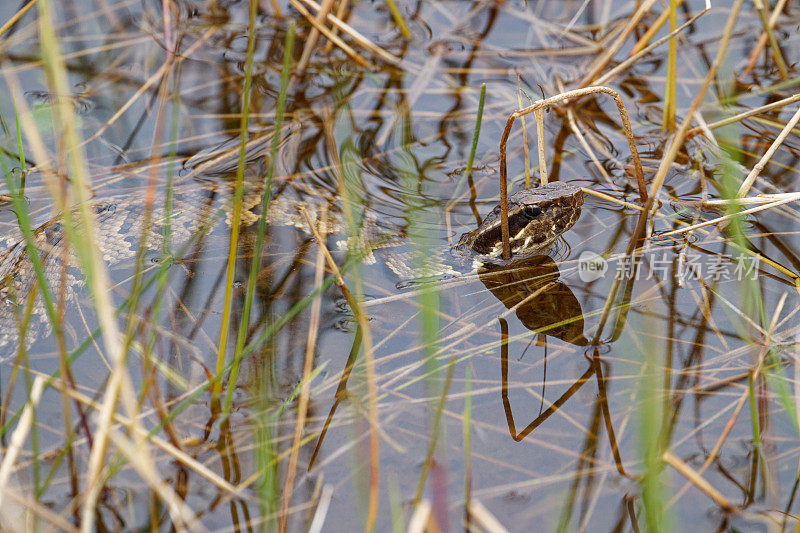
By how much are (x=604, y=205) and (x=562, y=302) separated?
2.97ft

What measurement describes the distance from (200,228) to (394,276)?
1085mm

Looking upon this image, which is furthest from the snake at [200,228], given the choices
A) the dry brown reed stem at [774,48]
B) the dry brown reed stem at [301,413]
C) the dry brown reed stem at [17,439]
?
the dry brown reed stem at [774,48]

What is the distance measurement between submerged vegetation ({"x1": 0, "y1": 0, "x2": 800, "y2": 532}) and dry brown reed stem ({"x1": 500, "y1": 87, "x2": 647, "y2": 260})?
0.08ft

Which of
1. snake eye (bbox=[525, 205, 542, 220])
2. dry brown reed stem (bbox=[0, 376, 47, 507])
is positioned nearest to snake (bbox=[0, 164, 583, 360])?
snake eye (bbox=[525, 205, 542, 220])

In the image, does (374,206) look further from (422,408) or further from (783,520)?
(783,520)

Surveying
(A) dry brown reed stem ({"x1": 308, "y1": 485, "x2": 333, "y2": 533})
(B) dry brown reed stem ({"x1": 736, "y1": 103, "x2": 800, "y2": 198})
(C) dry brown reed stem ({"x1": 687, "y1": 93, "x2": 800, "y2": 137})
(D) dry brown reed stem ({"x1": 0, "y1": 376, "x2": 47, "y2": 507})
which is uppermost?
(C) dry brown reed stem ({"x1": 687, "y1": 93, "x2": 800, "y2": 137})

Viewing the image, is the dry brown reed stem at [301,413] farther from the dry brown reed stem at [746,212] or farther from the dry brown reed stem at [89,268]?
the dry brown reed stem at [746,212]

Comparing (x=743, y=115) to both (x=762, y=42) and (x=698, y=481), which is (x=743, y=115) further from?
(x=698, y=481)

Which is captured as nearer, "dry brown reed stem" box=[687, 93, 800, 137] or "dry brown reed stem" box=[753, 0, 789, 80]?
"dry brown reed stem" box=[687, 93, 800, 137]

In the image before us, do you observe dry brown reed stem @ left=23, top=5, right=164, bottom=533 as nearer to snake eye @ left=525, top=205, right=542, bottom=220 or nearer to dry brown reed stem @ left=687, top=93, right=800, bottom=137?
snake eye @ left=525, top=205, right=542, bottom=220

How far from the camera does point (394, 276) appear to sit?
13.0ft

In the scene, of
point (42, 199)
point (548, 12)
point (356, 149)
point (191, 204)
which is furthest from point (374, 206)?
point (548, 12)

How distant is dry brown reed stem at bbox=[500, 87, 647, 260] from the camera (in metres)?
3.23

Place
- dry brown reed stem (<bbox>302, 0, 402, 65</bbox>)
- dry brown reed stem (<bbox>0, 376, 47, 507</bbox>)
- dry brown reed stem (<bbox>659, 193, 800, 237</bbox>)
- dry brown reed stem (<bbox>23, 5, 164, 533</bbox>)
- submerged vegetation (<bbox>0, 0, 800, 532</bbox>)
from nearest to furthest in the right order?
1. dry brown reed stem (<bbox>23, 5, 164, 533</bbox>)
2. dry brown reed stem (<bbox>0, 376, 47, 507</bbox>)
3. submerged vegetation (<bbox>0, 0, 800, 532</bbox>)
4. dry brown reed stem (<bbox>659, 193, 800, 237</bbox>)
5. dry brown reed stem (<bbox>302, 0, 402, 65</bbox>)
